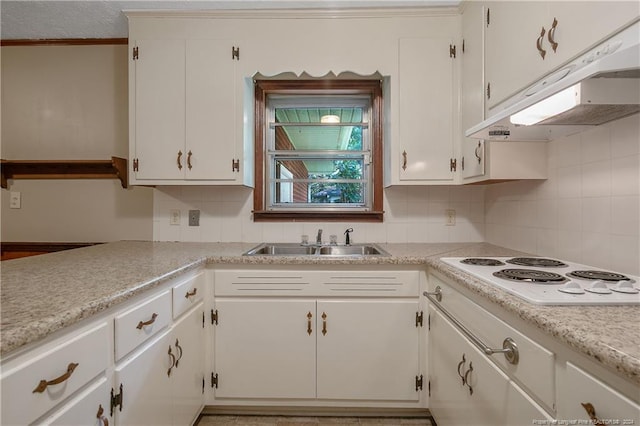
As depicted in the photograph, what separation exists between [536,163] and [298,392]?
5.66 feet

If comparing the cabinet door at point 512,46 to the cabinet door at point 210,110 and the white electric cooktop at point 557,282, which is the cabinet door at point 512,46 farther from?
the cabinet door at point 210,110

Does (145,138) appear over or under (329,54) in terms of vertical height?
under

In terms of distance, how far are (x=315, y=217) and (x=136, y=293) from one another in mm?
1363

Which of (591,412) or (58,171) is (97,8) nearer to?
(58,171)

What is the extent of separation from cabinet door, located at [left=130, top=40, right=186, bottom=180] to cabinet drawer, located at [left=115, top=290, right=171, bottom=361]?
3.23 ft

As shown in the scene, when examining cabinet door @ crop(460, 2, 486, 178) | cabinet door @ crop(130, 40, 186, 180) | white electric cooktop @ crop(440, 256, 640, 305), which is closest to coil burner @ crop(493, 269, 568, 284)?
white electric cooktop @ crop(440, 256, 640, 305)

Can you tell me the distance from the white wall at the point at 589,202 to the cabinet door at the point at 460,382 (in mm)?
687

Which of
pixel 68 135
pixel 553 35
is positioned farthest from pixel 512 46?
pixel 68 135

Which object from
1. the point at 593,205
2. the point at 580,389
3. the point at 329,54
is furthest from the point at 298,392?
the point at 329,54

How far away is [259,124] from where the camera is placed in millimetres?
2236

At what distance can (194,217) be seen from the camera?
2221mm

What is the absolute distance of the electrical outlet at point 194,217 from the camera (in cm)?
222

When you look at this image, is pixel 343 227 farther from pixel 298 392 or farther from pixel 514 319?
pixel 514 319

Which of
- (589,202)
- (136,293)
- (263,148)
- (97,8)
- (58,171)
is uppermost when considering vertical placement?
(97,8)
